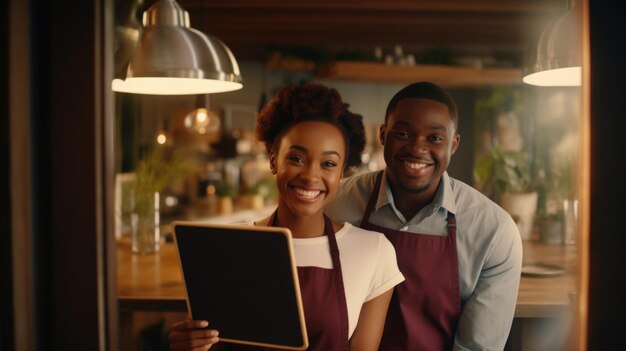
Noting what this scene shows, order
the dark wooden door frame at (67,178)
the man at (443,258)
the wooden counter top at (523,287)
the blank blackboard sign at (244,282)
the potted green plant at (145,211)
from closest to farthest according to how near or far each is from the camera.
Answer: the dark wooden door frame at (67,178) → the blank blackboard sign at (244,282) → the wooden counter top at (523,287) → the man at (443,258) → the potted green plant at (145,211)

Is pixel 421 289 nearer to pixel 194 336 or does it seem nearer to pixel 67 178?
pixel 194 336

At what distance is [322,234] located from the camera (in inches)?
50.2

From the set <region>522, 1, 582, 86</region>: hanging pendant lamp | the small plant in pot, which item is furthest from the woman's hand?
<region>522, 1, 582, 86</region>: hanging pendant lamp

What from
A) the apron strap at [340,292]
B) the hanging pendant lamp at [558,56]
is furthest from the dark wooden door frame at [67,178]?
the hanging pendant lamp at [558,56]

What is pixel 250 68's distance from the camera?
268 cm

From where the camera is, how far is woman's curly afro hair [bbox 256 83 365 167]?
1215 mm

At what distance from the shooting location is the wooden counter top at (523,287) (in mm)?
1202

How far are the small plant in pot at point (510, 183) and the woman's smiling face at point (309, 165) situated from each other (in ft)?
1.25

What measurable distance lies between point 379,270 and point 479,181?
340 millimetres

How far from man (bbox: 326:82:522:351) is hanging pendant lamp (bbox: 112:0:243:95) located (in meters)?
0.45

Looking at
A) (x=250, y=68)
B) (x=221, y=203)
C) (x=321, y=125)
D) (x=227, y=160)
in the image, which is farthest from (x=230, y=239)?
(x=227, y=160)

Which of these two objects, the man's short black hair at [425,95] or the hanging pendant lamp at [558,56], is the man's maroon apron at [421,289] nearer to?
the man's short black hair at [425,95]

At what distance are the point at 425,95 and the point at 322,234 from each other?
0.38m

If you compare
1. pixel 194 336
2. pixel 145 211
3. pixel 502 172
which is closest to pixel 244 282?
pixel 194 336
